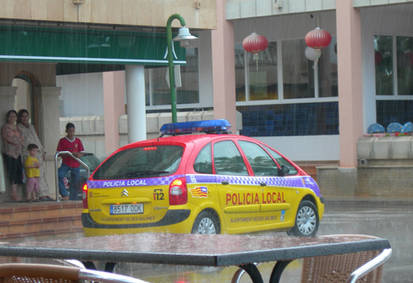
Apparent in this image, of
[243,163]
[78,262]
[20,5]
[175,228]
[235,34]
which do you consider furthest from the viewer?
[235,34]

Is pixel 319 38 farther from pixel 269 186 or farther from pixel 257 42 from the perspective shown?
pixel 269 186

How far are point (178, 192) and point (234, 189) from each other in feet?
3.59

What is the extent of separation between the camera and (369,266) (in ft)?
14.6

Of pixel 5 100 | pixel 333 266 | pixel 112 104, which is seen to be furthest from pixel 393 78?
pixel 333 266

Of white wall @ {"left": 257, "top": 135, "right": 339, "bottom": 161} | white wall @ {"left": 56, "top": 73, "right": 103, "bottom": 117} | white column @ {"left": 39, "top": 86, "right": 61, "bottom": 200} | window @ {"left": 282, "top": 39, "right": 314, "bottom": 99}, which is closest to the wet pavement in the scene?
white column @ {"left": 39, "top": 86, "right": 61, "bottom": 200}

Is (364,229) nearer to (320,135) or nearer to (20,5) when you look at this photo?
(20,5)

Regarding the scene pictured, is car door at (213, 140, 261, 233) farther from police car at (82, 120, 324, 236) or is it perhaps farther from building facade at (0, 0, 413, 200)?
building facade at (0, 0, 413, 200)

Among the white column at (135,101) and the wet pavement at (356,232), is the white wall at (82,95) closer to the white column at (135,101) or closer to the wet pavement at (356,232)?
the wet pavement at (356,232)

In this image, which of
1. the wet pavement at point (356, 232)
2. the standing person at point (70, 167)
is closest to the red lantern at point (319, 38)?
the wet pavement at point (356, 232)

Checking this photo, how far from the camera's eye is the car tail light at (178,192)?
11.5 m

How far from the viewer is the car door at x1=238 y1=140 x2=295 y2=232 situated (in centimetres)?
1289

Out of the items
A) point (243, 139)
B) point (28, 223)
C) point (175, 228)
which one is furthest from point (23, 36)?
point (175, 228)

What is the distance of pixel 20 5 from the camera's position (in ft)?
50.1

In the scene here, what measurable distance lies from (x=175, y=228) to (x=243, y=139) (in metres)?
2.09
